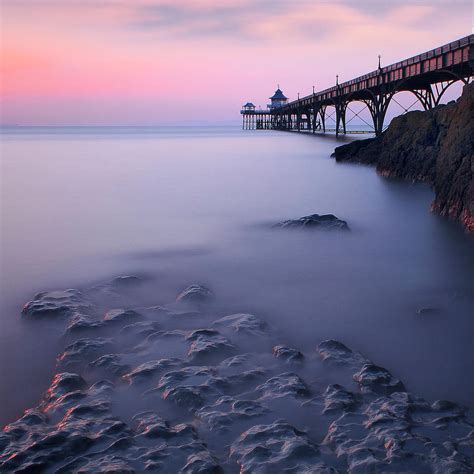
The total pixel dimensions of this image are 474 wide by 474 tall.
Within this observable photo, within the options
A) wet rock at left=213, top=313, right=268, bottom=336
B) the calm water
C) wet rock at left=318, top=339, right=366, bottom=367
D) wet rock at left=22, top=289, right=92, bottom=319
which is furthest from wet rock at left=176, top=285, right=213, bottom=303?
wet rock at left=318, top=339, right=366, bottom=367

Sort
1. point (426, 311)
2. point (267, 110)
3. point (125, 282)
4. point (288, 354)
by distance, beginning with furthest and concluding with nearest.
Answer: point (267, 110) < point (125, 282) < point (426, 311) < point (288, 354)

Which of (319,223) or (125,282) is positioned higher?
(319,223)

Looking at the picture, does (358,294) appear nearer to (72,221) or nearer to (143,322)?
(143,322)

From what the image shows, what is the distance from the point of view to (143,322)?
5215 mm

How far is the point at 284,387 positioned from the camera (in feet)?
12.7

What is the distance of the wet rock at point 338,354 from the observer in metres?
4.34

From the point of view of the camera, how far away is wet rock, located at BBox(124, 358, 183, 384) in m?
4.06

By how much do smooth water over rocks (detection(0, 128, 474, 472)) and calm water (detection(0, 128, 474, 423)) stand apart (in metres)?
0.03

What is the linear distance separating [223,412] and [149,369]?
0.87m

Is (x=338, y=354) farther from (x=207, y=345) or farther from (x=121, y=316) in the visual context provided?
(x=121, y=316)

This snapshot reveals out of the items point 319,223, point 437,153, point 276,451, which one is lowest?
point 276,451

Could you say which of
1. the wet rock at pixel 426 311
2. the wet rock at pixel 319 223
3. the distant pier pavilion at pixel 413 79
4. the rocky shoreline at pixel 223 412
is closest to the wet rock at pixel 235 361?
the rocky shoreline at pixel 223 412

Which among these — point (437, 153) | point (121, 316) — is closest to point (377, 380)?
point (121, 316)

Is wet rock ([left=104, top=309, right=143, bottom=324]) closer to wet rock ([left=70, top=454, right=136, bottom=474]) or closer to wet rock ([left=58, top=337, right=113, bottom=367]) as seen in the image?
wet rock ([left=58, top=337, right=113, bottom=367])
